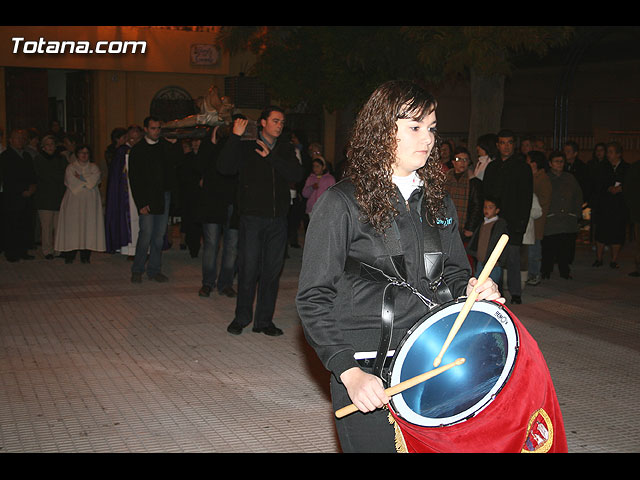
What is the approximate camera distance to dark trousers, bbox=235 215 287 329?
26.4ft

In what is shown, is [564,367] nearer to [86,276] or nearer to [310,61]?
[86,276]

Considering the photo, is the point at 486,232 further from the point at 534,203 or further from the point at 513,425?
the point at 513,425

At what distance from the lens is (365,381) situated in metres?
2.63

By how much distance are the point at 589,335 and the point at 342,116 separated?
1662 cm

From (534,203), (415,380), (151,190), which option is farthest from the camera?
(534,203)

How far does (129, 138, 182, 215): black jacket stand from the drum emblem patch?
8.86 m

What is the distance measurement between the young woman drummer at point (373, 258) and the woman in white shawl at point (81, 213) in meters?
10.8

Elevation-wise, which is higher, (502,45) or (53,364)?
(502,45)

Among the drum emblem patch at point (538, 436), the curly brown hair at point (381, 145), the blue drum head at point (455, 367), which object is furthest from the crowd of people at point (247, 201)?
the drum emblem patch at point (538, 436)

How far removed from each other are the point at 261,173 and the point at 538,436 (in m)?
5.81

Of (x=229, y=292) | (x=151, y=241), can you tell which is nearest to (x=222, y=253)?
(x=229, y=292)

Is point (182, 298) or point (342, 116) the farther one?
point (342, 116)

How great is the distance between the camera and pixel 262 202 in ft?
26.4

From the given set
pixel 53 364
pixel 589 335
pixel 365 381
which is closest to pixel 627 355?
pixel 589 335
